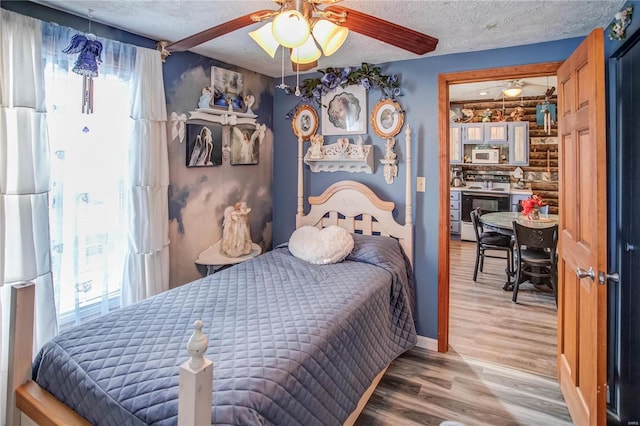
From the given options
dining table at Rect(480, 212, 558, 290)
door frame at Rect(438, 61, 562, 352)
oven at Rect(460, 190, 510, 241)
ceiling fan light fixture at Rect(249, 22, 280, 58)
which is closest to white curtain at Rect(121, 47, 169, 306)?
ceiling fan light fixture at Rect(249, 22, 280, 58)

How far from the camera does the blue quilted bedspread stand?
1279mm

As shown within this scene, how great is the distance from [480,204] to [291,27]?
20.5ft

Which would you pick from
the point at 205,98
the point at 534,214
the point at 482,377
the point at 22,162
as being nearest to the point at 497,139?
the point at 534,214

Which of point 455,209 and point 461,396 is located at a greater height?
point 455,209

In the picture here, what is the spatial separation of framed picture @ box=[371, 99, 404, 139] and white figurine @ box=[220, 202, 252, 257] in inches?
52.6

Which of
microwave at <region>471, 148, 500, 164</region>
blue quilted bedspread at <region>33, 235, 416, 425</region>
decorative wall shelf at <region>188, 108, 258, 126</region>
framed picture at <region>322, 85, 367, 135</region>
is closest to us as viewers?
blue quilted bedspread at <region>33, 235, 416, 425</region>

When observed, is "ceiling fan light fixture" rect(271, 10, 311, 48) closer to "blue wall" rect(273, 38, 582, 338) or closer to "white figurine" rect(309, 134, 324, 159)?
"blue wall" rect(273, 38, 582, 338)

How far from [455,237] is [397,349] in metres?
5.19

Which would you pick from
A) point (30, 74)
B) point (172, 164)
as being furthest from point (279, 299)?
point (30, 74)

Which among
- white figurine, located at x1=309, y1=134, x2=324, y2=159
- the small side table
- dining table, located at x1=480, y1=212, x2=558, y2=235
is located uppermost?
white figurine, located at x1=309, y1=134, x2=324, y2=159

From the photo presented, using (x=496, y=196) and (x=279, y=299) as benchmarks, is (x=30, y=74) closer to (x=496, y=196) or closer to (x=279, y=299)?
(x=279, y=299)

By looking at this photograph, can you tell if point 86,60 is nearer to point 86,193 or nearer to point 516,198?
point 86,193

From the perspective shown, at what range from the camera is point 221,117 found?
10.2 feet

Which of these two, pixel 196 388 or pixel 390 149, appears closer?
pixel 196 388
